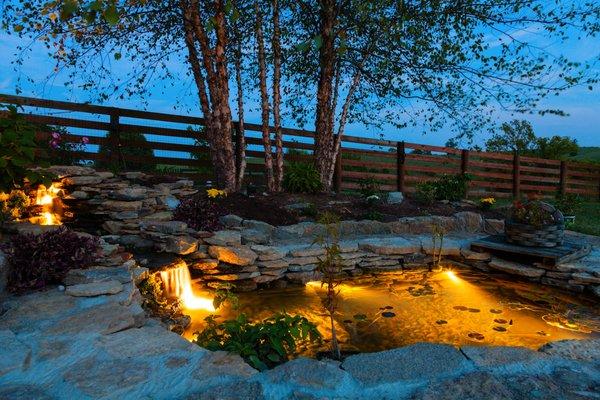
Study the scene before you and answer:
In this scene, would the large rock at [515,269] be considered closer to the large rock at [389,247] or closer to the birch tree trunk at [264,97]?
the large rock at [389,247]

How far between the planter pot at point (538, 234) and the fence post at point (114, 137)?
23.6 feet

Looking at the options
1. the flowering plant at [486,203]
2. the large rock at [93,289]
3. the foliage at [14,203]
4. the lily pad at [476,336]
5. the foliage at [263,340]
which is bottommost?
the lily pad at [476,336]

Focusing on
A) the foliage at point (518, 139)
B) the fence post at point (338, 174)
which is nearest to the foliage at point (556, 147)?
the foliage at point (518, 139)

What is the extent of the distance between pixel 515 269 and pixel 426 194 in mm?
3422

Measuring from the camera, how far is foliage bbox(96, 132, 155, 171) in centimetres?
843

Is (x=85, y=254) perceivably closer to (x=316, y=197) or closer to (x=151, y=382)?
(x=151, y=382)

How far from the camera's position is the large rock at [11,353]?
2.23 m

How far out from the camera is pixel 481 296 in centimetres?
477

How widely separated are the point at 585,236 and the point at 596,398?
253 inches

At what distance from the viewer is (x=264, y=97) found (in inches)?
316

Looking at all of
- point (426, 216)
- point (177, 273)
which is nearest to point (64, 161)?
point (177, 273)

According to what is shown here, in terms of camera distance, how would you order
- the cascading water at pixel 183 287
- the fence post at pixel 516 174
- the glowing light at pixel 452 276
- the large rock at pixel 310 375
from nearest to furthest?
1. the large rock at pixel 310 375
2. the cascading water at pixel 183 287
3. the glowing light at pixel 452 276
4. the fence post at pixel 516 174

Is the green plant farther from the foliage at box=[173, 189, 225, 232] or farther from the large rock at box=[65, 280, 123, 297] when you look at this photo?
the large rock at box=[65, 280, 123, 297]

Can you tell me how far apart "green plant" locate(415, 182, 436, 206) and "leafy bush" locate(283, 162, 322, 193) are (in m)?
2.22
